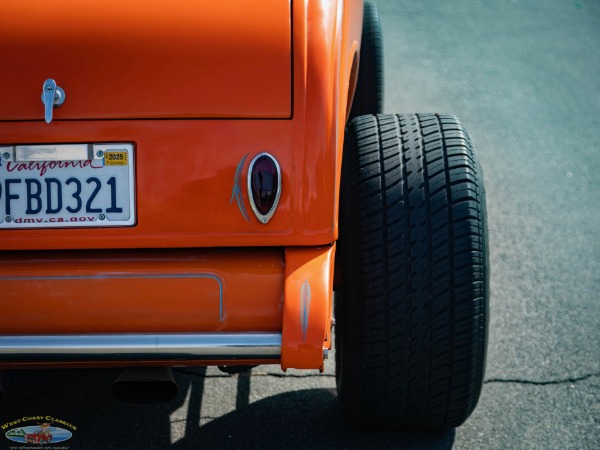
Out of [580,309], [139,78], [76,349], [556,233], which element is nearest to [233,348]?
[76,349]

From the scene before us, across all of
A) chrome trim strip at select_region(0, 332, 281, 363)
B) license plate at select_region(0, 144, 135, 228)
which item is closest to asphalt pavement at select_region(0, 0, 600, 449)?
chrome trim strip at select_region(0, 332, 281, 363)

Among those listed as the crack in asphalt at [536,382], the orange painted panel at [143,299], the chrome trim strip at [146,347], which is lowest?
the crack in asphalt at [536,382]

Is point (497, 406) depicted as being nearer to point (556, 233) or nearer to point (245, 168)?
point (245, 168)

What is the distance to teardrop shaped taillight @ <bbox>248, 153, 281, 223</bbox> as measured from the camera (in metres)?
2.55

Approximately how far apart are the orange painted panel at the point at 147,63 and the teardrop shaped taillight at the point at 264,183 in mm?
137

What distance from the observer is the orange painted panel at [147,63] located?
102 inches

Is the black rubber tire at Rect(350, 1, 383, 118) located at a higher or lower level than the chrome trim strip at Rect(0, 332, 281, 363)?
higher

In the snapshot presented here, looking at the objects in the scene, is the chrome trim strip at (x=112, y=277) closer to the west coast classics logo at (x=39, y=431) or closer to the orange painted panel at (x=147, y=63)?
Result: the orange painted panel at (x=147, y=63)

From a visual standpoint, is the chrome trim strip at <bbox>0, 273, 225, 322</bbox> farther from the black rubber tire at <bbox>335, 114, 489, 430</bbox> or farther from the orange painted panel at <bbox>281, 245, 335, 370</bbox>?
the black rubber tire at <bbox>335, 114, 489, 430</bbox>

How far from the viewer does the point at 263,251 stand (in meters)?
2.63

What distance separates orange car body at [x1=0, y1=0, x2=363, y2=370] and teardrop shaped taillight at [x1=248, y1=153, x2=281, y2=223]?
19 mm

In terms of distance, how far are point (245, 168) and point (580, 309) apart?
2222 millimetres

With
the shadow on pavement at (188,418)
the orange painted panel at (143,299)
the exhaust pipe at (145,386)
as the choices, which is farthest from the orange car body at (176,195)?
the shadow on pavement at (188,418)

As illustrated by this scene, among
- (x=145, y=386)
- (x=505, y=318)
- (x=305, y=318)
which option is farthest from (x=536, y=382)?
(x=145, y=386)
